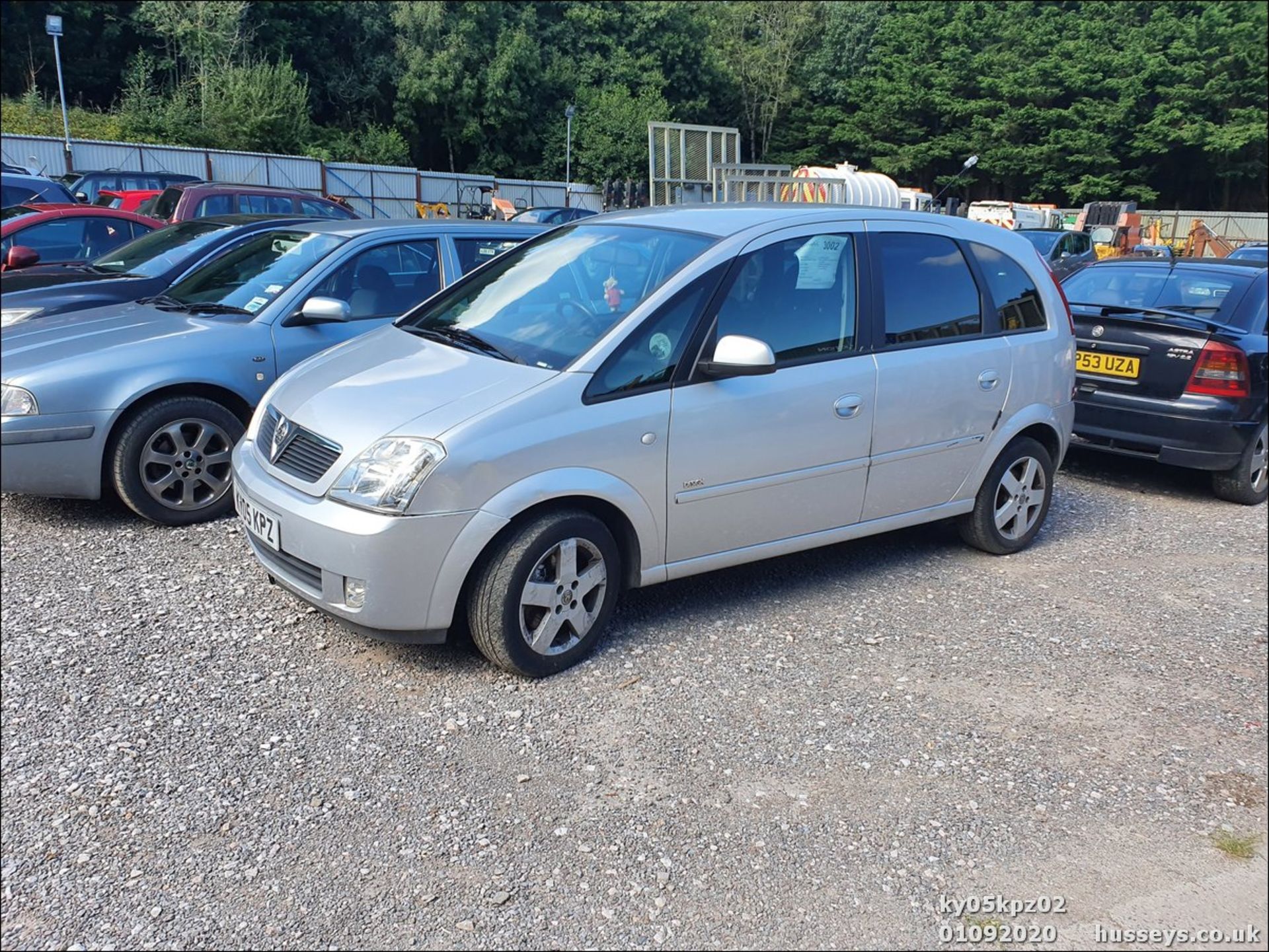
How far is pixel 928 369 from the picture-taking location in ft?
16.1

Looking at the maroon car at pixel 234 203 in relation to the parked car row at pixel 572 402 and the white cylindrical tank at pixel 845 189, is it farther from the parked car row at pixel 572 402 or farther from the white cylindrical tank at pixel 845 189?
the white cylindrical tank at pixel 845 189

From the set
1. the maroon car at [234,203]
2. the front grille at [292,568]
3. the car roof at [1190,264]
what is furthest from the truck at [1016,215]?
the front grille at [292,568]

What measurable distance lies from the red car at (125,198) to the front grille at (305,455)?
15538 millimetres

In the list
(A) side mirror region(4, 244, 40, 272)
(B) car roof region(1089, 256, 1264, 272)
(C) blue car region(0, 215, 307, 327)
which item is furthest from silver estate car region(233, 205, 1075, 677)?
(A) side mirror region(4, 244, 40, 272)

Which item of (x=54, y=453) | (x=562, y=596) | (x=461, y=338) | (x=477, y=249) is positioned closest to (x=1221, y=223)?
(x=477, y=249)

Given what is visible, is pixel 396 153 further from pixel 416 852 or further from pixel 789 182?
pixel 416 852

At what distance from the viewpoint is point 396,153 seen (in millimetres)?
41438

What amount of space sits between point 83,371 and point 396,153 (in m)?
Result: 39.1

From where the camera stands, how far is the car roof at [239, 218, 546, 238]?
6262 mm

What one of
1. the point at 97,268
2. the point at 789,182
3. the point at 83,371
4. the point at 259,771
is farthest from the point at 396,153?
the point at 259,771

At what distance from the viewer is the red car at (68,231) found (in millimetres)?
9477

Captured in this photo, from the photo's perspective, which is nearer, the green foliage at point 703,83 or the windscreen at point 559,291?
the windscreen at point 559,291

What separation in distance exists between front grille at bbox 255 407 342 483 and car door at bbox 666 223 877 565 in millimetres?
1315

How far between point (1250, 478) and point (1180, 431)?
643 millimetres
